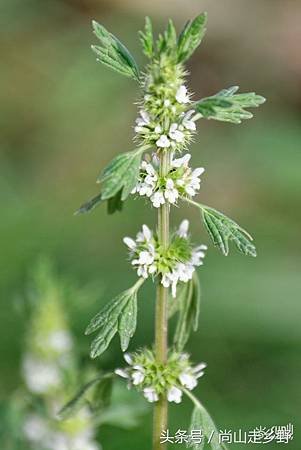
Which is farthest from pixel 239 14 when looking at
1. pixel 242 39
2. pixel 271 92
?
pixel 271 92

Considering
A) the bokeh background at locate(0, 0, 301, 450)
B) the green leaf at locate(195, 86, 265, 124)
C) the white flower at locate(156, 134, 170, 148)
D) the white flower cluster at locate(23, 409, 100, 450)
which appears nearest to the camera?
the green leaf at locate(195, 86, 265, 124)

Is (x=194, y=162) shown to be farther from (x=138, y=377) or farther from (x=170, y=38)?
(x=170, y=38)

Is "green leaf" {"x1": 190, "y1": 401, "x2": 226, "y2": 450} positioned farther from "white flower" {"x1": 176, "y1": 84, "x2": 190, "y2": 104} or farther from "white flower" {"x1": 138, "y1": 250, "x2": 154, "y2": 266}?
"white flower" {"x1": 176, "y1": 84, "x2": 190, "y2": 104}

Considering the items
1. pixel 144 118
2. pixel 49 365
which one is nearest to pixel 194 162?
pixel 49 365

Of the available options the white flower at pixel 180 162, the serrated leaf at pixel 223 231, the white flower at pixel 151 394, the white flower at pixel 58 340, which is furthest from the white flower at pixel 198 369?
the white flower at pixel 58 340

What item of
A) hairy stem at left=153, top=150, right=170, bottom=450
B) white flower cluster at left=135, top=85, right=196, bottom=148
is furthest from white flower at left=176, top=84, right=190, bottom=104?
hairy stem at left=153, top=150, right=170, bottom=450

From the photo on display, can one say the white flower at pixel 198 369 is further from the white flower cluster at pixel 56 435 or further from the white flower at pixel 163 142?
the white flower cluster at pixel 56 435
